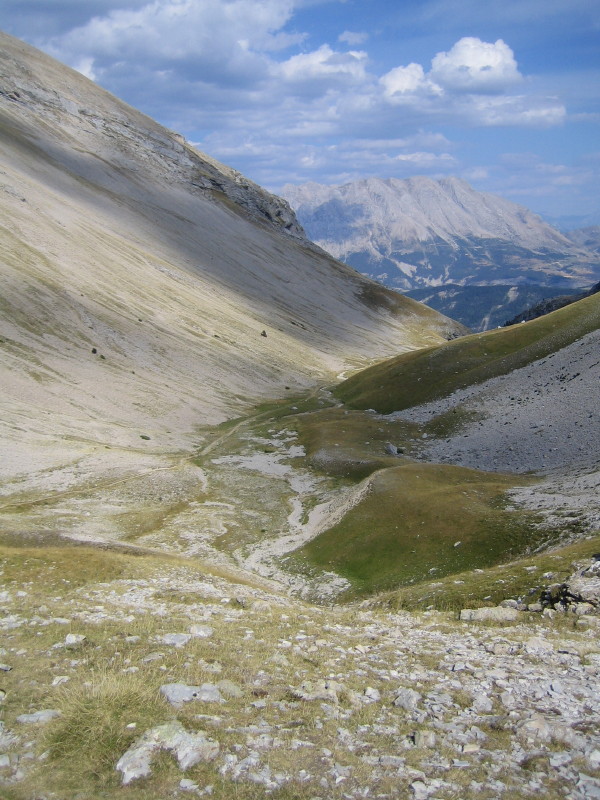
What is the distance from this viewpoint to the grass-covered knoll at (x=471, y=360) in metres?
89.9

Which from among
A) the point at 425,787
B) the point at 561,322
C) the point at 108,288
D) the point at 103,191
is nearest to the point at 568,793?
the point at 425,787

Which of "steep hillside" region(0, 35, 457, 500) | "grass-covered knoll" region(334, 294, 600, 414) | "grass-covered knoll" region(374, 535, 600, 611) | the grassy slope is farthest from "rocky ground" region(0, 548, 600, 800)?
"grass-covered knoll" region(334, 294, 600, 414)

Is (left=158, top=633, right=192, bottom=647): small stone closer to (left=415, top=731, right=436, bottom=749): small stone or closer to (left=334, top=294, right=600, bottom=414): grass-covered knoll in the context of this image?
(left=415, top=731, right=436, bottom=749): small stone

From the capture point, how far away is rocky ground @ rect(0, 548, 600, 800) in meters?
11.5

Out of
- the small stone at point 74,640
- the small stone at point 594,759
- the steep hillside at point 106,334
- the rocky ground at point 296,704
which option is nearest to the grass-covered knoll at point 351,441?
the steep hillside at point 106,334

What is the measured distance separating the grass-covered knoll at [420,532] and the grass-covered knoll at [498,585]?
6.72m

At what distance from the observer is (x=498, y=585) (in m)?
26.1

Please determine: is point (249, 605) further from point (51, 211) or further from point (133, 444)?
point (51, 211)

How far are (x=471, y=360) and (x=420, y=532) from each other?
62801 mm

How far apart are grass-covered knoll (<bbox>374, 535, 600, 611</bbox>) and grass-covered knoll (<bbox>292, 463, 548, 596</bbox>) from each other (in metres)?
6.72

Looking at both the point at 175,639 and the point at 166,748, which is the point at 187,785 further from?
the point at 175,639

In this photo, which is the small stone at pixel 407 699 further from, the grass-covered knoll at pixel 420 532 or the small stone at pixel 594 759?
the grass-covered knoll at pixel 420 532

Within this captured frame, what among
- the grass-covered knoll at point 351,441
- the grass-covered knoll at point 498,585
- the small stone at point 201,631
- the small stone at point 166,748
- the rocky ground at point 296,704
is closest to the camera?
the rocky ground at point 296,704

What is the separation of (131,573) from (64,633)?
35.2ft
